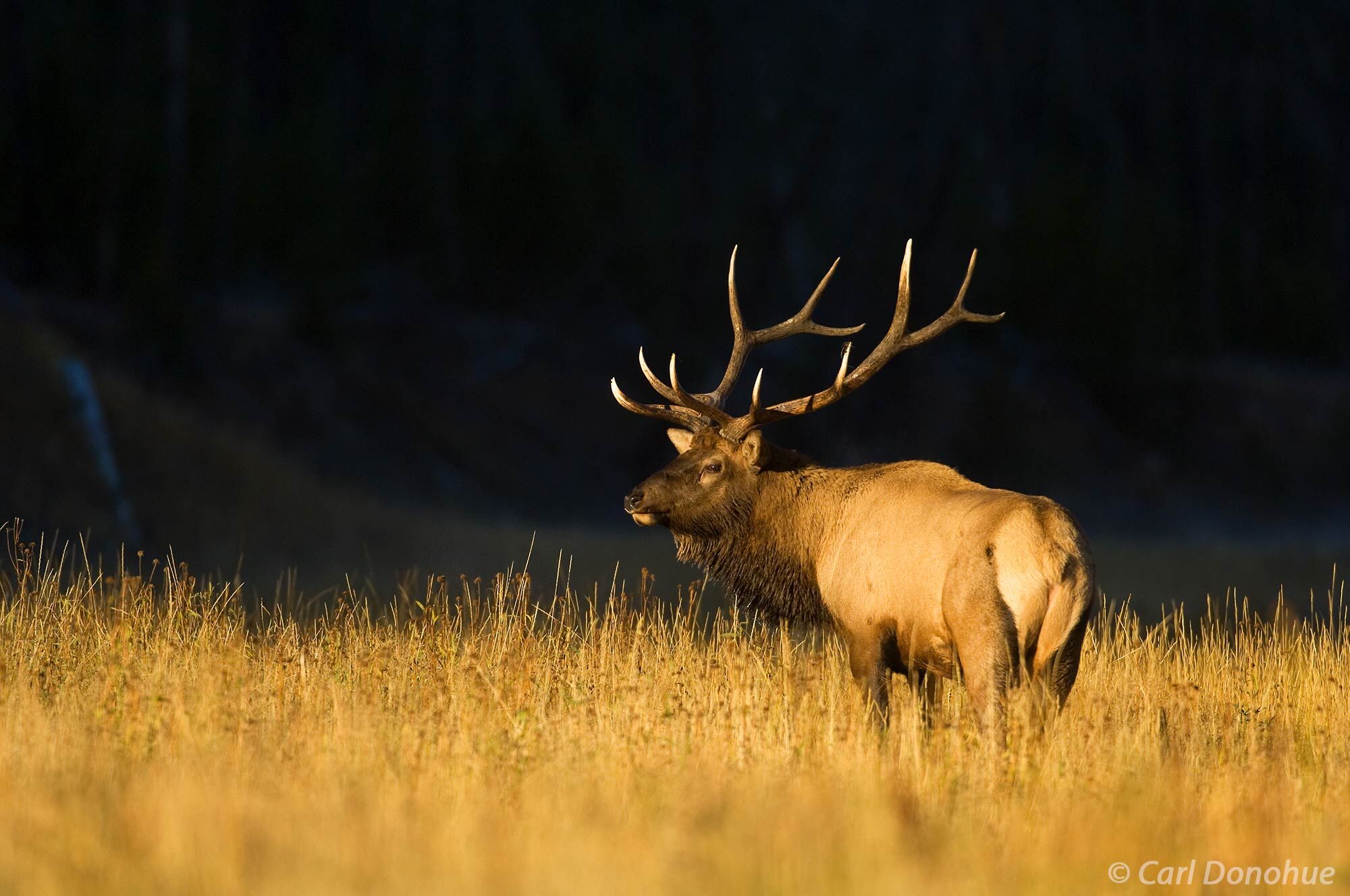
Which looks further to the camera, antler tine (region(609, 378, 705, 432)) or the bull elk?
antler tine (region(609, 378, 705, 432))

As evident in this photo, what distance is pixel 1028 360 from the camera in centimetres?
3841

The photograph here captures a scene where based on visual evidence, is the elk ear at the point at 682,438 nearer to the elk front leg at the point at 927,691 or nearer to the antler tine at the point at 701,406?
the antler tine at the point at 701,406

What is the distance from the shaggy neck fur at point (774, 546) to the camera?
841 centimetres

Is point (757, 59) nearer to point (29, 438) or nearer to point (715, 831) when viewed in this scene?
point (29, 438)

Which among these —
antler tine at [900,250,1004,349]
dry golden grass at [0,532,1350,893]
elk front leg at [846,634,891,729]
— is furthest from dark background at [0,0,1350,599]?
elk front leg at [846,634,891,729]

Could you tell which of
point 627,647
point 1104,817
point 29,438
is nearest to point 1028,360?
point 29,438

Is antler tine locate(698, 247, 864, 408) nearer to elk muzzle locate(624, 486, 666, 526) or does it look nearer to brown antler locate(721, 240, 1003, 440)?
brown antler locate(721, 240, 1003, 440)

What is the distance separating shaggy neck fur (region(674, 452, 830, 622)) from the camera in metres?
8.41

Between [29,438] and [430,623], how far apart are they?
1221cm

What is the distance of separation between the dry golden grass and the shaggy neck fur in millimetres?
286

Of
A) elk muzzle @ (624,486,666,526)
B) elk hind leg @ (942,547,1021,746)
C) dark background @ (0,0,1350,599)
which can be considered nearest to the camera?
elk hind leg @ (942,547,1021,746)

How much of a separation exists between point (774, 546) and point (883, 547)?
102 cm

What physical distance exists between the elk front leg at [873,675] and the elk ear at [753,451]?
1.44m

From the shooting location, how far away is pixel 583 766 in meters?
6.04
